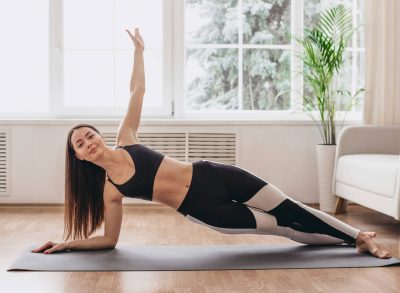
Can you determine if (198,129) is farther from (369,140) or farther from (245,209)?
(245,209)

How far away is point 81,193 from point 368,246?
141 centimetres

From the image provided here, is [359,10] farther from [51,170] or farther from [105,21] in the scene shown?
[51,170]

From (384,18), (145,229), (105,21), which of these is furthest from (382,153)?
(105,21)

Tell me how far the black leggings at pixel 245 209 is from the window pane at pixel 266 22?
2.30 m

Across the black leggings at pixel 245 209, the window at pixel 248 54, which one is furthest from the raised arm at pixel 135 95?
the window at pixel 248 54

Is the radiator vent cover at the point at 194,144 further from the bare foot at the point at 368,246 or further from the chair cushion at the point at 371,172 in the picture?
the bare foot at the point at 368,246

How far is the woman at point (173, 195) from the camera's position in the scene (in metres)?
2.96

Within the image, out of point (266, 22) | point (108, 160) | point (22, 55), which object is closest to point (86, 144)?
point (108, 160)

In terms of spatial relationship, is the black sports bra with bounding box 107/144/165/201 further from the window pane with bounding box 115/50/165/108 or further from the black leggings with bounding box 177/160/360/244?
the window pane with bounding box 115/50/165/108

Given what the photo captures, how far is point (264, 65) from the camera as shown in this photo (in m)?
5.17

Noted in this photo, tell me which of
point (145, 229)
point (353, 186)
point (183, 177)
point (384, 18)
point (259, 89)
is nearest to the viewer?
point (183, 177)

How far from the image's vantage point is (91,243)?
10.1 ft

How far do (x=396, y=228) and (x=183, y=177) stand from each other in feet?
5.52

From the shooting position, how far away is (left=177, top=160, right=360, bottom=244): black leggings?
296 cm
